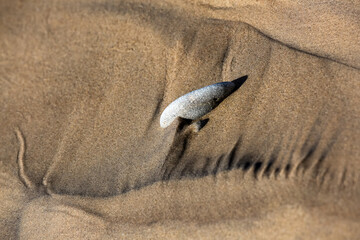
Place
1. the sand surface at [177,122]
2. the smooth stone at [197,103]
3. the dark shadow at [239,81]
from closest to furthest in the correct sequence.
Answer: the sand surface at [177,122], the smooth stone at [197,103], the dark shadow at [239,81]

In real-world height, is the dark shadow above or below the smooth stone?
above

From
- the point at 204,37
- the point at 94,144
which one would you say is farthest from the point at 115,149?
the point at 204,37

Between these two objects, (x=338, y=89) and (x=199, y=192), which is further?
(x=338, y=89)

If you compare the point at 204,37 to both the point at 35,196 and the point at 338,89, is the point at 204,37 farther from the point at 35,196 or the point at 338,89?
the point at 35,196

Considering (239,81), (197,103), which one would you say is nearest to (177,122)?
(197,103)

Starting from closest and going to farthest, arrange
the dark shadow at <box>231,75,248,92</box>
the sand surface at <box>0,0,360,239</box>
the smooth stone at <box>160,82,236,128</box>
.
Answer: the sand surface at <box>0,0,360,239</box> → the smooth stone at <box>160,82,236,128</box> → the dark shadow at <box>231,75,248,92</box>

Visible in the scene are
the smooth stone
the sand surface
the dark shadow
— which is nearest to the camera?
the sand surface
